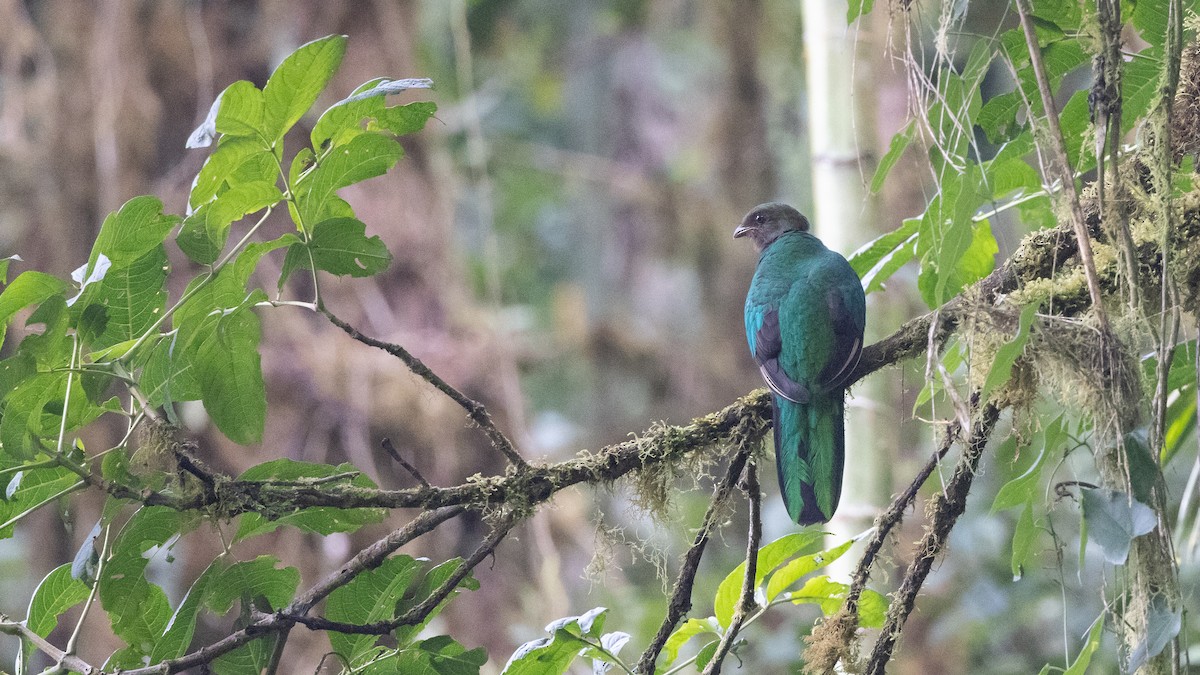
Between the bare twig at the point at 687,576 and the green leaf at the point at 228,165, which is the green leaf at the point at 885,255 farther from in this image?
the green leaf at the point at 228,165

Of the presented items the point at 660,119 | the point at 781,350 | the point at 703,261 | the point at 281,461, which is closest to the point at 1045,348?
the point at 781,350

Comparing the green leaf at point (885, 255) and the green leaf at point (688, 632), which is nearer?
the green leaf at point (688, 632)

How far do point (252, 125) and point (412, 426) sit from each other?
395cm

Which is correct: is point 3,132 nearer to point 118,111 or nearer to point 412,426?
point 118,111

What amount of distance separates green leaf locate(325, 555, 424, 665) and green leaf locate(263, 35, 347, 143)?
865 mm

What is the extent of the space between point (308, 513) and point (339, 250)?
1.69 feet

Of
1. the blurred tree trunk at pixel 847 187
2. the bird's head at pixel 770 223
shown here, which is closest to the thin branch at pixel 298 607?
the blurred tree trunk at pixel 847 187

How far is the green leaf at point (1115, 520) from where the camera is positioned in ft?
5.60

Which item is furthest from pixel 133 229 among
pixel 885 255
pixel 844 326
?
pixel 844 326

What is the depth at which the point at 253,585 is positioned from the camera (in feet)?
7.03

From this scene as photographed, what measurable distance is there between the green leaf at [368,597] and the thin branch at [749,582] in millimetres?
636

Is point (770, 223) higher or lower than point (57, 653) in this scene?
higher

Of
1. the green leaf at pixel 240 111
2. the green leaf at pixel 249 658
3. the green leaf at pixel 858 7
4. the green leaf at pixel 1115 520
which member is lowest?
the green leaf at pixel 249 658

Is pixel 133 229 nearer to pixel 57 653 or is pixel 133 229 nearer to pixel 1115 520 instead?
pixel 57 653
